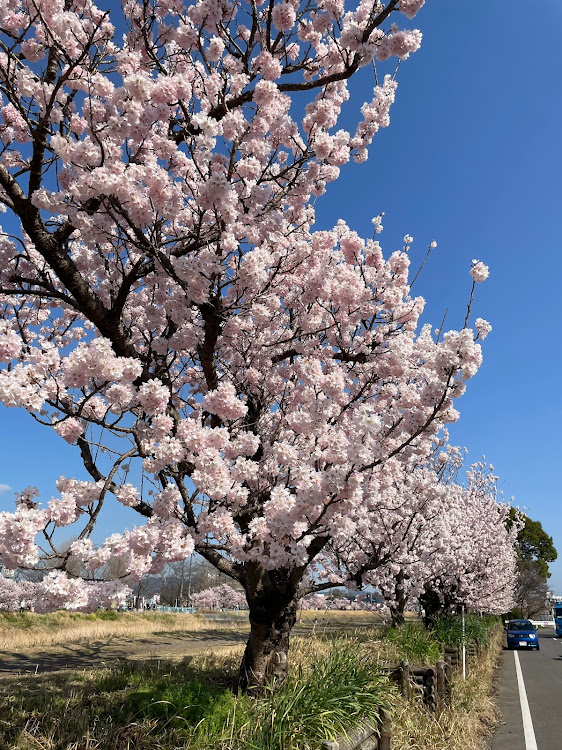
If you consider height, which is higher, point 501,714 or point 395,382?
point 395,382

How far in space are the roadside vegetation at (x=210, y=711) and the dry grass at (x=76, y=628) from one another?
10.2 meters

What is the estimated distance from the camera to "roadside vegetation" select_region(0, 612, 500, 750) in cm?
480

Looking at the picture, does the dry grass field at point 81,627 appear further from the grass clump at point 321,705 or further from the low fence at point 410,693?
the grass clump at point 321,705

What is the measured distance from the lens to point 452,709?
862 cm

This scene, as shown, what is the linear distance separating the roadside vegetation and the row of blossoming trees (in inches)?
47.0

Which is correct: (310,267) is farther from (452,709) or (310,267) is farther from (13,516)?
(452,709)

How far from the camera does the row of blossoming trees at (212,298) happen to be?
460 centimetres

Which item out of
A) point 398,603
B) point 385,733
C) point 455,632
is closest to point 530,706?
point 455,632

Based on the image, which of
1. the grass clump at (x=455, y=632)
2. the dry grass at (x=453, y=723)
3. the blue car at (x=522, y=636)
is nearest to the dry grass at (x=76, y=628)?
the grass clump at (x=455, y=632)

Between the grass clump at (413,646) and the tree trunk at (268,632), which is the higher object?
the tree trunk at (268,632)

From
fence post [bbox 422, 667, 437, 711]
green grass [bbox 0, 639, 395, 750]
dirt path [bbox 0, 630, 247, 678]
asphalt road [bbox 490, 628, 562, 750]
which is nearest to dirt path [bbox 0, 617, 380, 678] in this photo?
dirt path [bbox 0, 630, 247, 678]

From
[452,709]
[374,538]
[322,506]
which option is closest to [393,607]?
[374,538]

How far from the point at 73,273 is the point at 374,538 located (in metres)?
9.17

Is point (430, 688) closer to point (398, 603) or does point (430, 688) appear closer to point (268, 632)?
point (268, 632)
